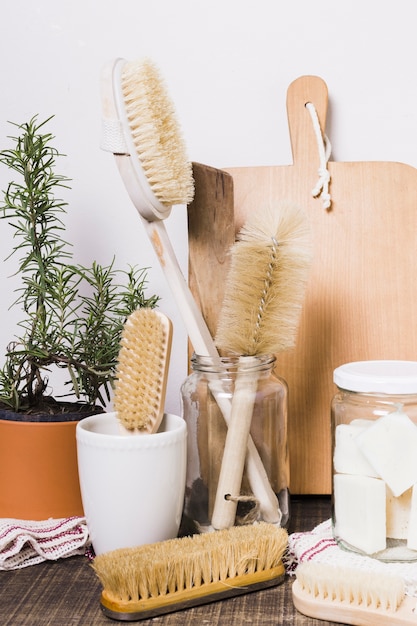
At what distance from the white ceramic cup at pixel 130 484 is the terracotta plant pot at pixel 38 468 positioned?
0.20 ft

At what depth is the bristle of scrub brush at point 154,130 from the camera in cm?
71

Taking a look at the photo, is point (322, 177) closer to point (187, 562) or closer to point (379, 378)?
point (379, 378)

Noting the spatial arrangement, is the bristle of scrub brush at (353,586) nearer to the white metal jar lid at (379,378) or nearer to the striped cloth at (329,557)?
the striped cloth at (329,557)

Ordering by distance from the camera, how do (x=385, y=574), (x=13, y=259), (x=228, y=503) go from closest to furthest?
(x=385, y=574), (x=228, y=503), (x=13, y=259)

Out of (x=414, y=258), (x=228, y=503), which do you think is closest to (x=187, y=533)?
(x=228, y=503)

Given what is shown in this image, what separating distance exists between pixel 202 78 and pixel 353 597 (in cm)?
60

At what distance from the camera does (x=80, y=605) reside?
63 centimetres

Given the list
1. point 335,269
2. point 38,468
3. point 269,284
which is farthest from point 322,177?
point 38,468

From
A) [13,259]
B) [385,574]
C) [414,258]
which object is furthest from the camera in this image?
[13,259]

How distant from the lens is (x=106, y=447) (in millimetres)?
680

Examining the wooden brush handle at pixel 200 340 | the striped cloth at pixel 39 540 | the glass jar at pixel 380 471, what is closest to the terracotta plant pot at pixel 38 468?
the striped cloth at pixel 39 540

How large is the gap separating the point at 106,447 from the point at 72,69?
50 centimetres

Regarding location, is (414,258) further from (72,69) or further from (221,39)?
(72,69)

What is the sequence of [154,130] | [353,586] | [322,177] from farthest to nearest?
1. [322,177]
2. [154,130]
3. [353,586]
